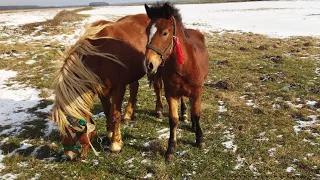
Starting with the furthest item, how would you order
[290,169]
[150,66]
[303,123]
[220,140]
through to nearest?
[303,123] < [220,140] < [290,169] < [150,66]

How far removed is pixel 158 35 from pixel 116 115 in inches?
76.0

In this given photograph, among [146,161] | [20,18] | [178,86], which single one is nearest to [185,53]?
[178,86]

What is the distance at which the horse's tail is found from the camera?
4051mm

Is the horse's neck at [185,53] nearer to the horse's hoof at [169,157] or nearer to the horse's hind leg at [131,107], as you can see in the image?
the horse's hoof at [169,157]

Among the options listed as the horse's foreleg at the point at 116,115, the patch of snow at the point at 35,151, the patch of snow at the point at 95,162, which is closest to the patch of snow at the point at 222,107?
the horse's foreleg at the point at 116,115

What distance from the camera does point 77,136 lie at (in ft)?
13.8

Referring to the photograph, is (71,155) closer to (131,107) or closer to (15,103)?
(131,107)

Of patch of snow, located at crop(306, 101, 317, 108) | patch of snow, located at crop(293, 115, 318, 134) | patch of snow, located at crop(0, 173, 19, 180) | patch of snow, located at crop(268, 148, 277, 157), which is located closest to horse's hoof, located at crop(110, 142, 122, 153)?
patch of snow, located at crop(0, 173, 19, 180)

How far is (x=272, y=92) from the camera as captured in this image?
7758mm

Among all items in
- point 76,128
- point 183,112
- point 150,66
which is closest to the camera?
point 150,66

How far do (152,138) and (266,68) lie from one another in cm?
648

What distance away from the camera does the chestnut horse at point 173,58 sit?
3.75 m

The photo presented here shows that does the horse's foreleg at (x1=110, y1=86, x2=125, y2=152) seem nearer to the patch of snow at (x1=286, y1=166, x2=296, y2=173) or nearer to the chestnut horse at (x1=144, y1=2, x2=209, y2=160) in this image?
the chestnut horse at (x1=144, y1=2, x2=209, y2=160)

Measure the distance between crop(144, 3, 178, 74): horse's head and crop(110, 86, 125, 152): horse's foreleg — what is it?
1.39m
